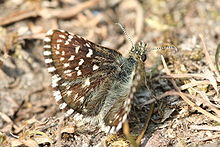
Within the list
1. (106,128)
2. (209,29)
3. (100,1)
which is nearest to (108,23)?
(100,1)

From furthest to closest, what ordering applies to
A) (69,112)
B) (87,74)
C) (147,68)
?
(147,68), (87,74), (69,112)

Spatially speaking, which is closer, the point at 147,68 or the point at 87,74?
→ the point at 87,74

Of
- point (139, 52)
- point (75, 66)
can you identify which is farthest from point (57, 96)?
point (139, 52)

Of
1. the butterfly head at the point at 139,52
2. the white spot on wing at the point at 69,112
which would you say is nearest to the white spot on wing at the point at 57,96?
the white spot on wing at the point at 69,112

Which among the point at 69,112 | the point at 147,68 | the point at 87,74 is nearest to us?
the point at 69,112

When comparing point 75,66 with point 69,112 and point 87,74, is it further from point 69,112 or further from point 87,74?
point 69,112

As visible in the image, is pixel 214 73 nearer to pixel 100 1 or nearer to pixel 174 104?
pixel 174 104

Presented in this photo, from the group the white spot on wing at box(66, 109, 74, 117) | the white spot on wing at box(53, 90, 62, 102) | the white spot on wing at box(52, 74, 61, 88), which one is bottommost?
the white spot on wing at box(66, 109, 74, 117)

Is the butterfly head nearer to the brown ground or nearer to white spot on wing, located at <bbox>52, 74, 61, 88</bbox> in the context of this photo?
the brown ground

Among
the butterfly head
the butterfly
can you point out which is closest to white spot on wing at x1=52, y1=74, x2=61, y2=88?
the butterfly
